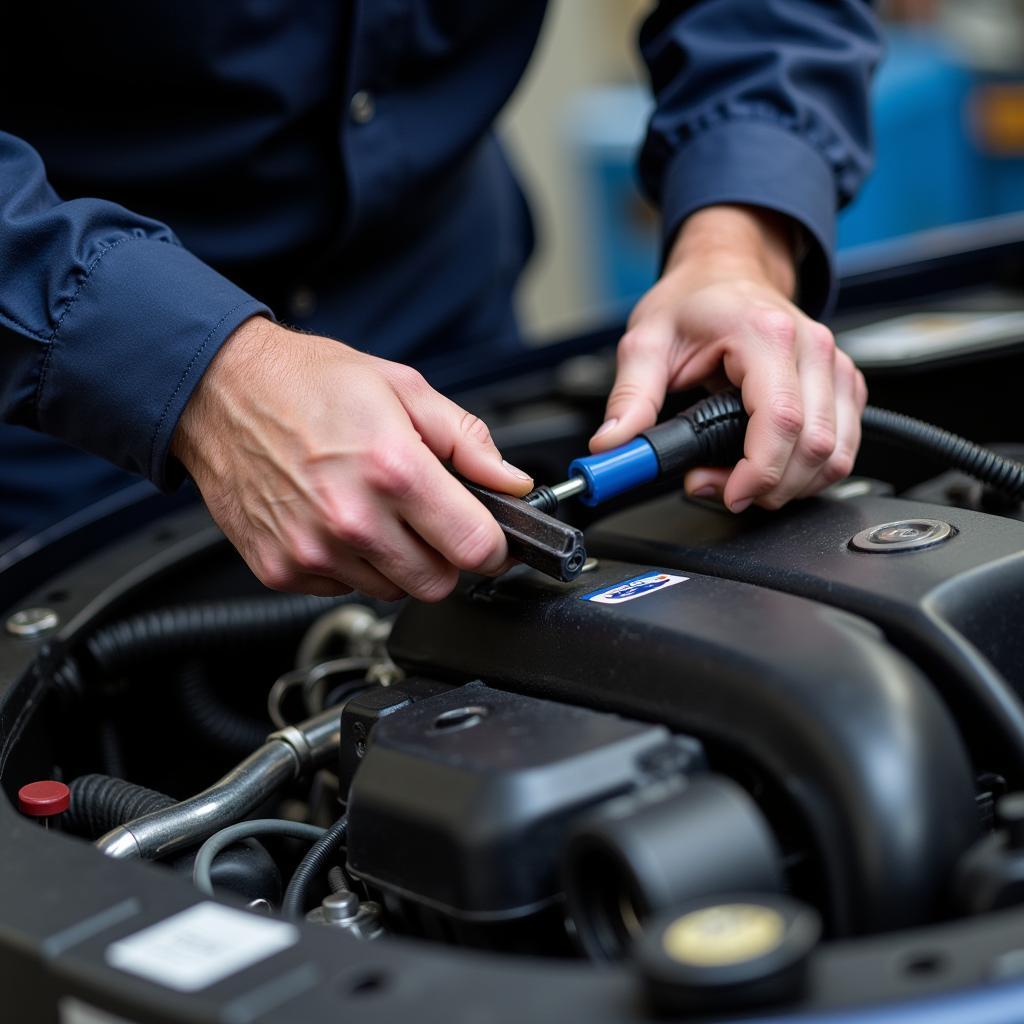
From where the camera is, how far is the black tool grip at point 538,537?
67 centimetres

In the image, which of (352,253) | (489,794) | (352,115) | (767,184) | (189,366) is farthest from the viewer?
(352,253)

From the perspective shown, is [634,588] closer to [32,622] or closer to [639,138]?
[32,622]

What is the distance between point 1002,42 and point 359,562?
3425 mm

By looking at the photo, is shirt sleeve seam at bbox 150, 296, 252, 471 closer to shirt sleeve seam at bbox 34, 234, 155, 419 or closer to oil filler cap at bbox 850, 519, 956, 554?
shirt sleeve seam at bbox 34, 234, 155, 419

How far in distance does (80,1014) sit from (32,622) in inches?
15.2

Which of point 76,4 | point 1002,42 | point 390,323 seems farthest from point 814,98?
Result: point 1002,42

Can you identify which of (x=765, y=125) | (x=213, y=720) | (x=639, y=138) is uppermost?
(x=765, y=125)

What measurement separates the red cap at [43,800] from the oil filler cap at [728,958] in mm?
348

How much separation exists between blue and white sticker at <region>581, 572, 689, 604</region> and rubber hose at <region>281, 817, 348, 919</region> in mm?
161

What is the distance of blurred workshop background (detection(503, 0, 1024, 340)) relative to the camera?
3174 mm

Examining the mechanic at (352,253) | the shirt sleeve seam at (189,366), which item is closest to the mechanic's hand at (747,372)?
the mechanic at (352,253)

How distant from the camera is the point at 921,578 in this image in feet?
2.07

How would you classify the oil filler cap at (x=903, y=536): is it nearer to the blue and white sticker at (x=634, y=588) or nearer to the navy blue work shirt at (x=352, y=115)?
the blue and white sticker at (x=634, y=588)

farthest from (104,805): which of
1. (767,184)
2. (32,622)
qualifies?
(767,184)
